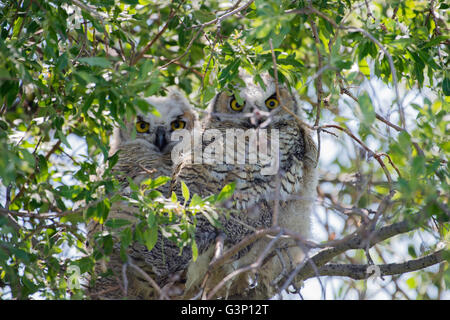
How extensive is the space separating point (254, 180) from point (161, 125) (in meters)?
1.23

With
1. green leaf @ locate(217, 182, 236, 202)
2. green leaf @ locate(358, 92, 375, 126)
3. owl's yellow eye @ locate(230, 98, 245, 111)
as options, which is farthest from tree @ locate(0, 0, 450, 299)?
owl's yellow eye @ locate(230, 98, 245, 111)

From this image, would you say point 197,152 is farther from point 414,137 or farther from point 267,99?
point 414,137

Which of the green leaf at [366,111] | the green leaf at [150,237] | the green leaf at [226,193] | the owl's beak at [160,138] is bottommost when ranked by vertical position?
the green leaf at [150,237]

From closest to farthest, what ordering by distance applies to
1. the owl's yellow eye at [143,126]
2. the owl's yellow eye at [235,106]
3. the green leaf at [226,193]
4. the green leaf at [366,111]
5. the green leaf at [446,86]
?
the green leaf at [366,111] < the green leaf at [226,193] < the green leaf at [446,86] < the owl's yellow eye at [235,106] < the owl's yellow eye at [143,126]

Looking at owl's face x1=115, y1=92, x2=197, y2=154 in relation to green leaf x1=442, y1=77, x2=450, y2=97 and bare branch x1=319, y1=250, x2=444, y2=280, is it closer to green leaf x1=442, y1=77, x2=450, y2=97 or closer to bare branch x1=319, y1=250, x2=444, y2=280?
bare branch x1=319, y1=250, x2=444, y2=280

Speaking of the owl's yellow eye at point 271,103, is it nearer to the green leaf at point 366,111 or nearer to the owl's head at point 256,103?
the owl's head at point 256,103

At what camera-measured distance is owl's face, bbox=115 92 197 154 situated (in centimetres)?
391

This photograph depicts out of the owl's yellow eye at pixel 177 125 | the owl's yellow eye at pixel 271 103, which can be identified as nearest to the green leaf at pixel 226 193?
the owl's yellow eye at pixel 271 103

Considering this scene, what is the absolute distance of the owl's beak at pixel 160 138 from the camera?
3.89m

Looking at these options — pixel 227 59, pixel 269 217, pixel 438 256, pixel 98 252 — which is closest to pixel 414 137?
pixel 438 256

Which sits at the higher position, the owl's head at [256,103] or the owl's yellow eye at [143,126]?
the owl's yellow eye at [143,126]

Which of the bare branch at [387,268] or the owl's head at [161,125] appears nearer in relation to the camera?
the bare branch at [387,268]

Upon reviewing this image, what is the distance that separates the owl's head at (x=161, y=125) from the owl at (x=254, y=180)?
1.87ft
